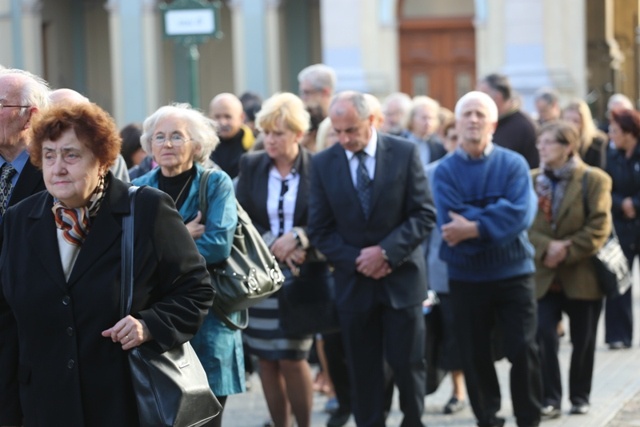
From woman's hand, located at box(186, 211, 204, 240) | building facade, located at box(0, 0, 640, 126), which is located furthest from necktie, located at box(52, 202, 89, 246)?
building facade, located at box(0, 0, 640, 126)

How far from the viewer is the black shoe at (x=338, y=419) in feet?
29.9

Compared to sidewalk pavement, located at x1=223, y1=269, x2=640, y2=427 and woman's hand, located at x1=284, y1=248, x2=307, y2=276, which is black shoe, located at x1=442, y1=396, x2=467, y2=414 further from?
woman's hand, located at x1=284, y1=248, x2=307, y2=276

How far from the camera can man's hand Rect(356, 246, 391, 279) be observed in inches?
304

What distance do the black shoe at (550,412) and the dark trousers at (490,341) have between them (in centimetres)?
58

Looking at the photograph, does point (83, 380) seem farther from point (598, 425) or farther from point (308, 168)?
point (598, 425)

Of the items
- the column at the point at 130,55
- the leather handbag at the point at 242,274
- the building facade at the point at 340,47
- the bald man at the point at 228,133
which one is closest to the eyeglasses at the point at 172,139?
the leather handbag at the point at 242,274

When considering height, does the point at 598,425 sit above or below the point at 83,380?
below

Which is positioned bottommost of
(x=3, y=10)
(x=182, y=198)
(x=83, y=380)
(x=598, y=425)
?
(x=598, y=425)

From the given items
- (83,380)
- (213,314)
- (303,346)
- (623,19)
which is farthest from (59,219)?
(623,19)

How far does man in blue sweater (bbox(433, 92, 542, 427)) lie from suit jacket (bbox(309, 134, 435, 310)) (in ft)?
1.16

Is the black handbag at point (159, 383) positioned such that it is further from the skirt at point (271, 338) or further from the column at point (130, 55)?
the column at point (130, 55)

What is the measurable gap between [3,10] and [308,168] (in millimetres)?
23471

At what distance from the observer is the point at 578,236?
9.12m

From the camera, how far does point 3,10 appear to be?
3055 cm
